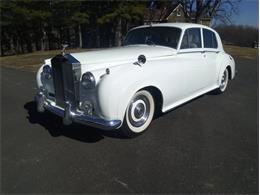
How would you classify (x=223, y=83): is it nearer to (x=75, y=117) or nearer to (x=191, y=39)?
(x=191, y=39)

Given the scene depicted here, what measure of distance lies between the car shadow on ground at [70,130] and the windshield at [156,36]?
207 centimetres

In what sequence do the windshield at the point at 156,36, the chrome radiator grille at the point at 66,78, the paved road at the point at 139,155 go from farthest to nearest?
the windshield at the point at 156,36, the chrome radiator grille at the point at 66,78, the paved road at the point at 139,155

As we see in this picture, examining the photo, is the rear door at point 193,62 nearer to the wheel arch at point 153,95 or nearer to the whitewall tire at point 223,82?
the wheel arch at point 153,95

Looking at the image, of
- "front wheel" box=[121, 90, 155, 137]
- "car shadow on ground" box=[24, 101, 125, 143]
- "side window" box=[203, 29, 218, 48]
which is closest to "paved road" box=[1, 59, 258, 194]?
"car shadow on ground" box=[24, 101, 125, 143]

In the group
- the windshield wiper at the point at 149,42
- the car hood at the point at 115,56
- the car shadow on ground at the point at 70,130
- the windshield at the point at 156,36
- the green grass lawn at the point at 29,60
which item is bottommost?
the green grass lawn at the point at 29,60

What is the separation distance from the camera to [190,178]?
286cm

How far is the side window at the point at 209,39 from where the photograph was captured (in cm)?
568

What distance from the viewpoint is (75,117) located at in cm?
366

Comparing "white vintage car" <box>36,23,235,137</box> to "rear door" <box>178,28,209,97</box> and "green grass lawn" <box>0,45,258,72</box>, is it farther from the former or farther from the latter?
"green grass lawn" <box>0,45,258,72</box>

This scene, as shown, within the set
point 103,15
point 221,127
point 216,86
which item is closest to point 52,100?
point 221,127

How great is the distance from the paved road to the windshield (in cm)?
137

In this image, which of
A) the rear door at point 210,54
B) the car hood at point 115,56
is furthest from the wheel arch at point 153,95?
the rear door at point 210,54

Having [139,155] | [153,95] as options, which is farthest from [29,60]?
[139,155]

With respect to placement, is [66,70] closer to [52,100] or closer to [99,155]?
[52,100]
